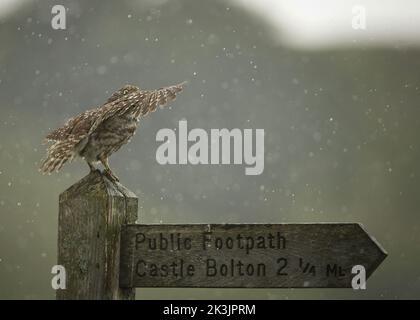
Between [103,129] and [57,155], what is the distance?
0.24 m

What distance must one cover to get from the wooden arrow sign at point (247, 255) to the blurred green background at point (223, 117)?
27.4 feet

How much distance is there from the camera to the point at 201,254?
10.4 feet

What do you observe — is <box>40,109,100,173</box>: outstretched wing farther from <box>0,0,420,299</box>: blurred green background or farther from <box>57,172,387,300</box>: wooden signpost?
<box>0,0,420,299</box>: blurred green background

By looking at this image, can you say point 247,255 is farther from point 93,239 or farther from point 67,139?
point 67,139

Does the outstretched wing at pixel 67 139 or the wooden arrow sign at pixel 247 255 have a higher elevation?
the outstretched wing at pixel 67 139

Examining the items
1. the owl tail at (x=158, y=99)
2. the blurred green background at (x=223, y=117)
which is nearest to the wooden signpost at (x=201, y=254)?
the owl tail at (x=158, y=99)

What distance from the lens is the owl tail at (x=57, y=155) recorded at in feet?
11.9

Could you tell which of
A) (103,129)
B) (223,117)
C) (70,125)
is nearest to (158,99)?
(103,129)

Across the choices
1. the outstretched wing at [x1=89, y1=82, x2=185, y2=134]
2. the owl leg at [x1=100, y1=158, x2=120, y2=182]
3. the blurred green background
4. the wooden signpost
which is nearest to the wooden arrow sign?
the wooden signpost

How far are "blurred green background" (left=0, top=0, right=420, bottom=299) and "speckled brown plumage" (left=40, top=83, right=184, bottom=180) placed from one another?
789 cm

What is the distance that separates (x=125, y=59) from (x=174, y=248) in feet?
51.5

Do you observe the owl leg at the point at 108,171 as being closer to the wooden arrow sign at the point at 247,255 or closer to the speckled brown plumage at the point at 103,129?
the speckled brown plumage at the point at 103,129
